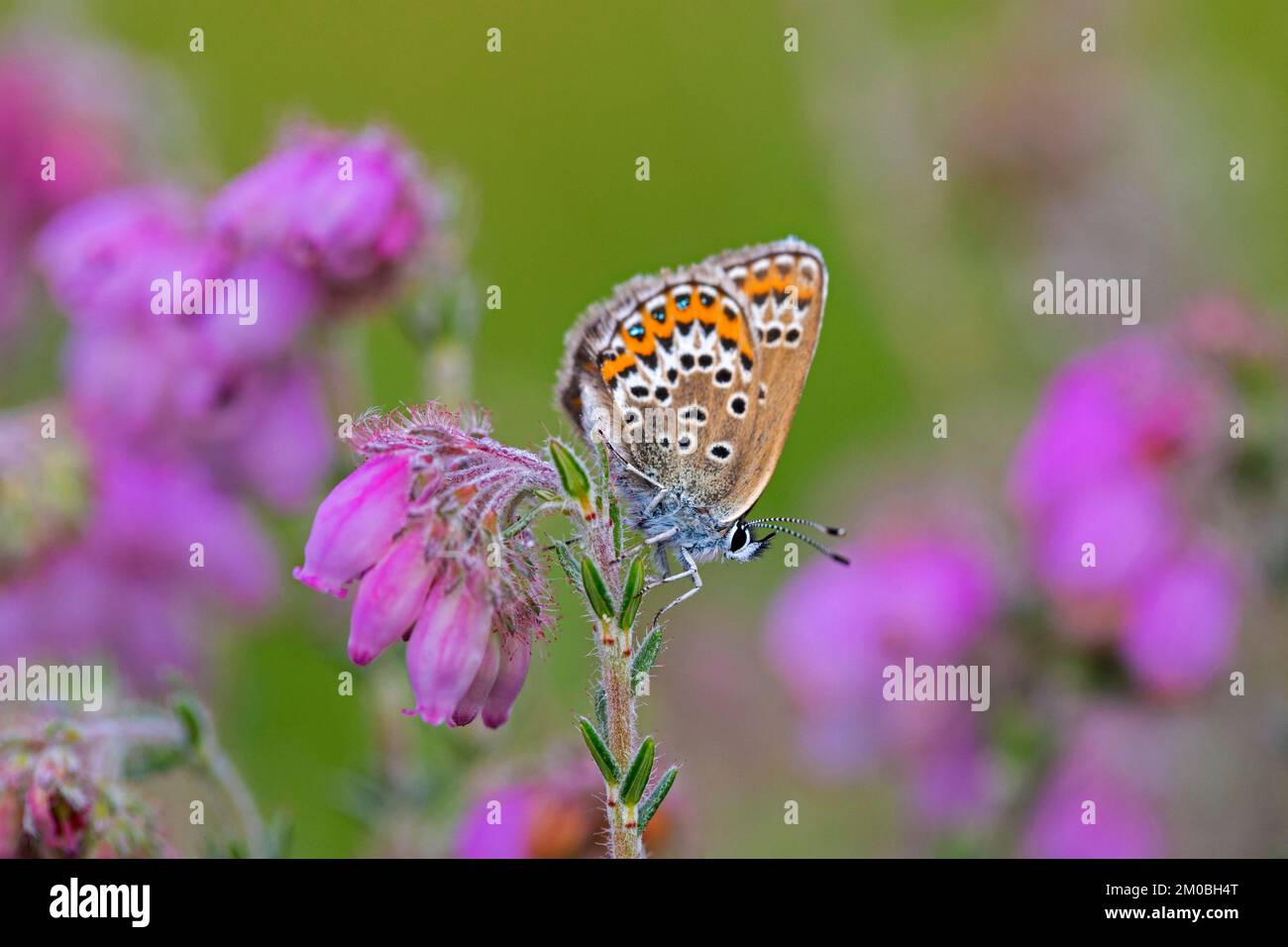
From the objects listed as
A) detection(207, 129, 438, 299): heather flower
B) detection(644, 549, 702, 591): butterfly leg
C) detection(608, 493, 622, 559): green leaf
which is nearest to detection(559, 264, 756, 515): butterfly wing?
detection(644, 549, 702, 591): butterfly leg

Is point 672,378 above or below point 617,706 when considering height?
above

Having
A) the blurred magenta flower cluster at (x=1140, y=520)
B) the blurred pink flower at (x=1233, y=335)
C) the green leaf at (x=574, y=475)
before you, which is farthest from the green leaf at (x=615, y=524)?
the blurred pink flower at (x=1233, y=335)

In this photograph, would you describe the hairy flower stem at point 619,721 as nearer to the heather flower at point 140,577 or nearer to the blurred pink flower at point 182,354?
the blurred pink flower at point 182,354

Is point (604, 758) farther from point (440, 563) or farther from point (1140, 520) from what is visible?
point (1140, 520)

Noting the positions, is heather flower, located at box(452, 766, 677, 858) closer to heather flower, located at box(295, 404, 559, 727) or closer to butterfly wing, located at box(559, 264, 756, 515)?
butterfly wing, located at box(559, 264, 756, 515)

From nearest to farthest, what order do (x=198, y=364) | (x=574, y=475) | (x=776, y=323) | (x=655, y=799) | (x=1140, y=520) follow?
(x=655, y=799) → (x=574, y=475) → (x=776, y=323) → (x=198, y=364) → (x=1140, y=520)

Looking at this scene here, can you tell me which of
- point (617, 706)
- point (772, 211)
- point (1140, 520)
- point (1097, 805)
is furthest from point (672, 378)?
point (772, 211)

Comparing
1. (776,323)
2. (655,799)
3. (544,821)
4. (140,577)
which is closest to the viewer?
(655,799)
